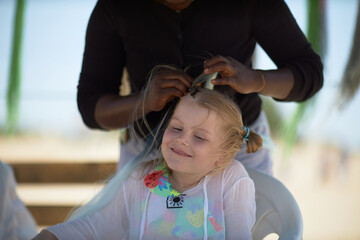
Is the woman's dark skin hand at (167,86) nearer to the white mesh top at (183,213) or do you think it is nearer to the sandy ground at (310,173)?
the white mesh top at (183,213)

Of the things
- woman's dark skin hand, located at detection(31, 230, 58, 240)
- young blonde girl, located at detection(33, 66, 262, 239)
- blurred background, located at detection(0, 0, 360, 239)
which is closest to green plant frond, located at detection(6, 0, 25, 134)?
blurred background, located at detection(0, 0, 360, 239)

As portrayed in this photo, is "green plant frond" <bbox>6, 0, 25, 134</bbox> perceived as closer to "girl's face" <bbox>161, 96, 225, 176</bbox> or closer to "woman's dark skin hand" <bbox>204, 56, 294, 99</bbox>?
"girl's face" <bbox>161, 96, 225, 176</bbox>

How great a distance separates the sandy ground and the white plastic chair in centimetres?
151

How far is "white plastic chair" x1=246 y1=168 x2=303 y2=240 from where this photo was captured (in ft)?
3.71

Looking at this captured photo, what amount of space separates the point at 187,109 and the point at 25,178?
199 cm

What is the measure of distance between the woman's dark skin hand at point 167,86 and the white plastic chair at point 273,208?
0.38 m

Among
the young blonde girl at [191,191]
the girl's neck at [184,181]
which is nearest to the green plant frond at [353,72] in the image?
the young blonde girl at [191,191]

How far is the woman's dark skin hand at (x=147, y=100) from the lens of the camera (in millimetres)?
1081

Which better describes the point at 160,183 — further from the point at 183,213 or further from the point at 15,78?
the point at 15,78

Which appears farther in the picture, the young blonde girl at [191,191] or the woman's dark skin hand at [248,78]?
the young blonde girl at [191,191]

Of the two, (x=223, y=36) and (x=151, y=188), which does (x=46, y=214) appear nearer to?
(x=151, y=188)

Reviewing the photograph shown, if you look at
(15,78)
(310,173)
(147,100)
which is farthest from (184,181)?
(310,173)

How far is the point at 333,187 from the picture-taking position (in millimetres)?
3303

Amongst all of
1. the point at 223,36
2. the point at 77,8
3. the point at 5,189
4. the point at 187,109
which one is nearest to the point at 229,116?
the point at 187,109
